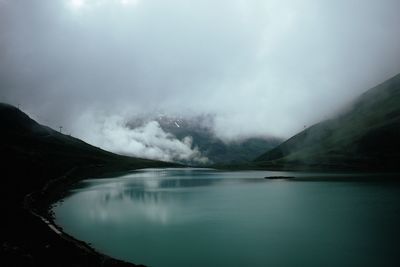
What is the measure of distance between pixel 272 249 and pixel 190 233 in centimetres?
1700

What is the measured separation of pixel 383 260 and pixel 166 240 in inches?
1256

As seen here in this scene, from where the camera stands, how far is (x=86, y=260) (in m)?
42.7

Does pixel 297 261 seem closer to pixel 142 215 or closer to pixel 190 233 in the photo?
pixel 190 233

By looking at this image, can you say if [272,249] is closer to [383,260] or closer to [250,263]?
[250,263]

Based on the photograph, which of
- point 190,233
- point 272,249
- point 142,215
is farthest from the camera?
point 142,215

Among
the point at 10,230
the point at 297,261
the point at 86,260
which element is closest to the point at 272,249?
the point at 297,261

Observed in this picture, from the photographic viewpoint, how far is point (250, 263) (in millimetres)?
45344

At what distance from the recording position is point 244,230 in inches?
2562

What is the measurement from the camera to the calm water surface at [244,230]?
47.4 m

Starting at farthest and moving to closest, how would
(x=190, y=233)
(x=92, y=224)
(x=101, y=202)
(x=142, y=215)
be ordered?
(x=101, y=202) → (x=142, y=215) → (x=92, y=224) → (x=190, y=233)

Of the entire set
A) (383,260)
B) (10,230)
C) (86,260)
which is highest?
(10,230)

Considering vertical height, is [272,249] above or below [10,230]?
below

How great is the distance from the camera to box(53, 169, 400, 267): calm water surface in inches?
1868

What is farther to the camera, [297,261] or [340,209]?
[340,209]
